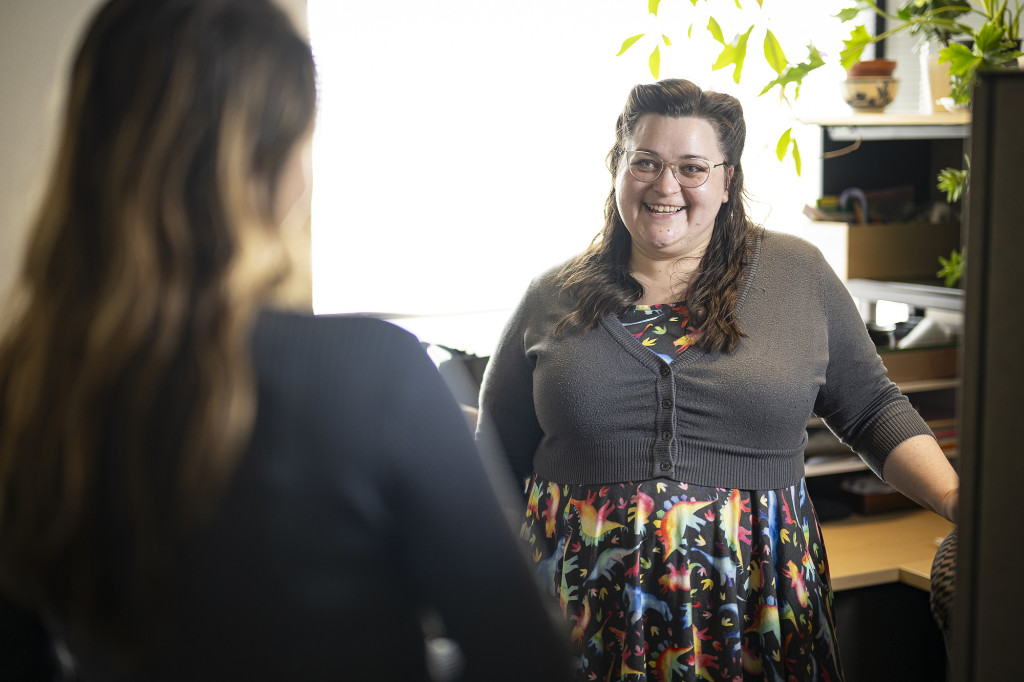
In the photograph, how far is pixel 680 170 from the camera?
145 cm

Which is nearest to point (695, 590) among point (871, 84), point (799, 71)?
point (799, 71)

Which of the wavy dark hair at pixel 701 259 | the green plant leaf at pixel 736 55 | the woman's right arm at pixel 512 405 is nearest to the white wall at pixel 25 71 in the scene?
the woman's right arm at pixel 512 405

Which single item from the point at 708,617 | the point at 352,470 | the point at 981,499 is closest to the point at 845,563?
the point at 708,617

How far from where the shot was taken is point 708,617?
1336 mm

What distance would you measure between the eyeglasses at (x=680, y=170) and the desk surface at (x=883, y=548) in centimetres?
77

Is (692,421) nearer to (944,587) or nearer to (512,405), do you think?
(512,405)

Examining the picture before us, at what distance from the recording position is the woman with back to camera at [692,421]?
133 centimetres

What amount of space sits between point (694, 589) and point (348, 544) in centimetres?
83

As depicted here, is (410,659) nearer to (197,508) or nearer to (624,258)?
(197,508)

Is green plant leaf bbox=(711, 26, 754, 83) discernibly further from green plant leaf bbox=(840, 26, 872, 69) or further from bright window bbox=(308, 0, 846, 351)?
bright window bbox=(308, 0, 846, 351)

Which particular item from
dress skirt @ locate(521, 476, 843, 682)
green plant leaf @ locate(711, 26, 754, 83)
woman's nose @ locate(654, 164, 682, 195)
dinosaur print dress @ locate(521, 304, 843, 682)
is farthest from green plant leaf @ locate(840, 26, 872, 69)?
dress skirt @ locate(521, 476, 843, 682)

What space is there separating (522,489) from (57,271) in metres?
1.05

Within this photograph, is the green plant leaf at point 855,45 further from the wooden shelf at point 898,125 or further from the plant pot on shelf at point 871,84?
the plant pot on shelf at point 871,84

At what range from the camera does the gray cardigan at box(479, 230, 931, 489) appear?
1.35 meters
